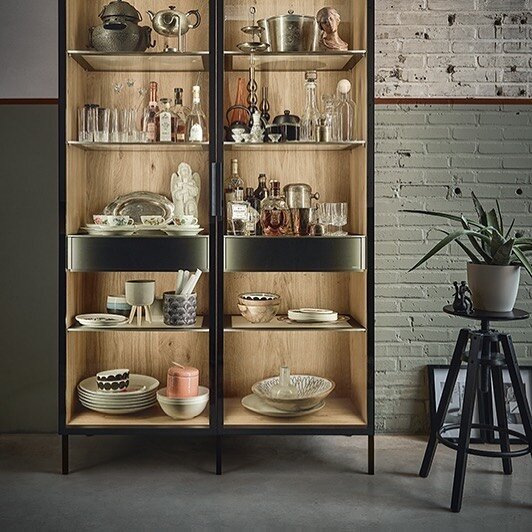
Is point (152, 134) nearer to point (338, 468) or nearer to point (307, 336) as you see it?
point (307, 336)

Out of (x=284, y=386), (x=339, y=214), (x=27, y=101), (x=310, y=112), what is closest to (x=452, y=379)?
(x=284, y=386)

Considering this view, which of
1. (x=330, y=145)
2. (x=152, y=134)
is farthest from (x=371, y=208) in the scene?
(x=152, y=134)

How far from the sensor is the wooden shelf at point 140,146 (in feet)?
11.5

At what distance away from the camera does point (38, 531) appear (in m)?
2.84

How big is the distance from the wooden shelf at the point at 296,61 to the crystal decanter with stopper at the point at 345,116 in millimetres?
113

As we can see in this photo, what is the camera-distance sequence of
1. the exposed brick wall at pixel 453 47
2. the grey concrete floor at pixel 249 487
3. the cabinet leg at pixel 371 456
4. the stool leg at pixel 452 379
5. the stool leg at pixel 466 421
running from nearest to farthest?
the grey concrete floor at pixel 249 487 → the stool leg at pixel 466 421 → the stool leg at pixel 452 379 → the cabinet leg at pixel 371 456 → the exposed brick wall at pixel 453 47

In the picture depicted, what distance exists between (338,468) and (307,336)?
71 centimetres

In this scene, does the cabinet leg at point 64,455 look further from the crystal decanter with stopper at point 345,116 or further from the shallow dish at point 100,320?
the crystal decanter with stopper at point 345,116

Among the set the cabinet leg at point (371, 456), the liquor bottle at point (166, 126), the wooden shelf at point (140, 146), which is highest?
the liquor bottle at point (166, 126)

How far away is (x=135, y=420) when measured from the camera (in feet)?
11.6

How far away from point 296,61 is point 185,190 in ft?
2.71

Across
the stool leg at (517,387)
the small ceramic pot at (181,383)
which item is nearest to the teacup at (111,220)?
the small ceramic pot at (181,383)

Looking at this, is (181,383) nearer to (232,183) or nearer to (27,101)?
(232,183)

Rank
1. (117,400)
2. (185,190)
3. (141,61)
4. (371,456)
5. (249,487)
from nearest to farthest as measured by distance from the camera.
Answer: (249,487) < (371,456) < (117,400) < (141,61) < (185,190)
